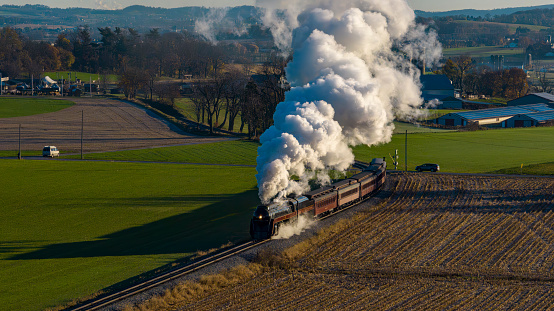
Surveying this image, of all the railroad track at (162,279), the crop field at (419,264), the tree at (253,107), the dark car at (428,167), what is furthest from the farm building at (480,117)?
the railroad track at (162,279)

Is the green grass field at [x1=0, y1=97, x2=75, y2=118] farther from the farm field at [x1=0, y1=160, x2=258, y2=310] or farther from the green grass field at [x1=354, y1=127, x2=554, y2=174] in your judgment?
the green grass field at [x1=354, y1=127, x2=554, y2=174]

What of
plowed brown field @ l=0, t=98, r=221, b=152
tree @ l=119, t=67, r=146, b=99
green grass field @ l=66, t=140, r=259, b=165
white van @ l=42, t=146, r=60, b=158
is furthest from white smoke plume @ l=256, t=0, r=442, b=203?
tree @ l=119, t=67, r=146, b=99

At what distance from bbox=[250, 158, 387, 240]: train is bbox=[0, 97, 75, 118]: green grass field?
112m

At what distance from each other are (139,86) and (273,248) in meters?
154

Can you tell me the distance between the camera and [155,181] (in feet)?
267

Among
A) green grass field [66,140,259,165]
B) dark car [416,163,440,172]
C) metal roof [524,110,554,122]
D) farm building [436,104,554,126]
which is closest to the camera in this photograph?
dark car [416,163,440,172]

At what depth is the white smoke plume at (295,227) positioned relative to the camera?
4981cm

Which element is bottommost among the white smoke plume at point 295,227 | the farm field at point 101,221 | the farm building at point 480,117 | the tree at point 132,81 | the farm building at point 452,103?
the farm field at point 101,221

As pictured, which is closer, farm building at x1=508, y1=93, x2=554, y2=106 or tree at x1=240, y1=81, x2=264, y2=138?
tree at x1=240, y1=81, x2=264, y2=138

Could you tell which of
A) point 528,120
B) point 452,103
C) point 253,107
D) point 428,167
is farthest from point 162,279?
point 452,103

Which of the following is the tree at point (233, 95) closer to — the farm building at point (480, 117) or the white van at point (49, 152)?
the white van at point (49, 152)

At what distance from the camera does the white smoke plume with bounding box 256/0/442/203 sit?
47375 millimetres

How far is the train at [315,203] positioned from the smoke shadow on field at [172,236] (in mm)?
4226

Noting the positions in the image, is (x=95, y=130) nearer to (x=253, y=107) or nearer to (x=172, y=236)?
(x=253, y=107)
